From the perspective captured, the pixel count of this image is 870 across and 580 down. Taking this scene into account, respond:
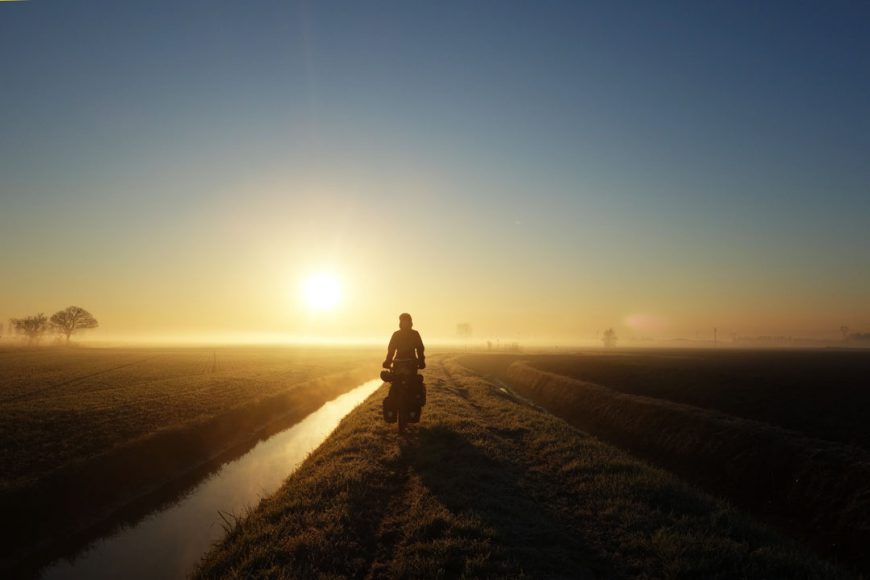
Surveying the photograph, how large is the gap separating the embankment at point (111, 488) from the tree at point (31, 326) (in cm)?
16593

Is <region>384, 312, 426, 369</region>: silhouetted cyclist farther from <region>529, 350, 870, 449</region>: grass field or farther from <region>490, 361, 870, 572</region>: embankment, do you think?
<region>529, 350, 870, 449</region>: grass field

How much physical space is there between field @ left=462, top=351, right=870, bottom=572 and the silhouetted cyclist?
10228 millimetres

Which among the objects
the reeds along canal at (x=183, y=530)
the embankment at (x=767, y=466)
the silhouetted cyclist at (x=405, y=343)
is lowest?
the reeds along canal at (x=183, y=530)

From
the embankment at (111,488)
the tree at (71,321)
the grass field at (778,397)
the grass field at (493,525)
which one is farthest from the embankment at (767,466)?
the tree at (71,321)

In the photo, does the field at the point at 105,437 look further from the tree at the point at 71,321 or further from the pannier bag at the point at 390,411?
the tree at the point at 71,321

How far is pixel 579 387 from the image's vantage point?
32.6 meters

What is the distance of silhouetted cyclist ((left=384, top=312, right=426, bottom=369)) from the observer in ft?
50.9

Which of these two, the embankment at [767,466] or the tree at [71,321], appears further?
the tree at [71,321]

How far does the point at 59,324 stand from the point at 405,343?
170170 mm

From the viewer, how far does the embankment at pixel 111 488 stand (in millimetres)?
11377

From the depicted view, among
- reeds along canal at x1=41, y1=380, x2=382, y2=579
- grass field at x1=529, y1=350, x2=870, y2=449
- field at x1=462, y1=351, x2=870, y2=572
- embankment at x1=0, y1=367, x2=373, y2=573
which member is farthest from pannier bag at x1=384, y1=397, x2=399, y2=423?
grass field at x1=529, y1=350, x2=870, y2=449

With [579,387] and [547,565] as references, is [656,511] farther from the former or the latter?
[579,387]

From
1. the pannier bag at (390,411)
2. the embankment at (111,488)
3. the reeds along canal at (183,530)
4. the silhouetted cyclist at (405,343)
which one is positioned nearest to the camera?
the reeds along canal at (183,530)

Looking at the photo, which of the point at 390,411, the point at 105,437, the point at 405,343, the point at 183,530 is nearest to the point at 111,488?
the point at 105,437
